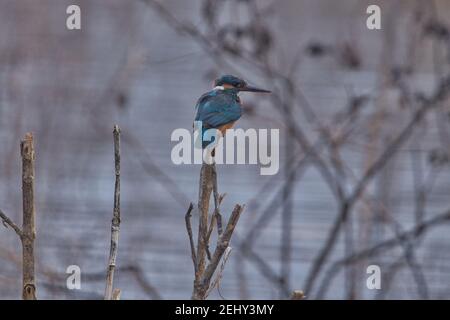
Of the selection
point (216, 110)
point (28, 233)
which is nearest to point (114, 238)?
point (28, 233)

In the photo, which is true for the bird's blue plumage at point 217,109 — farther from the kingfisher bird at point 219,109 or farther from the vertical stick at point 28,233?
the vertical stick at point 28,233

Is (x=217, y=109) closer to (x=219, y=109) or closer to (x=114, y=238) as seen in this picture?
(x=219, y=109)

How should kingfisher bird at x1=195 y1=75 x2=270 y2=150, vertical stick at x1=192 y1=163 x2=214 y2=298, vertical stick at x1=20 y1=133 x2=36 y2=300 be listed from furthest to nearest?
kingfisher bird at x1=195 y1=75 x2=270 y2=150, vertical stick at x1=192 y1=163 x2=214 y2=298, vertical stick at x1=20 y1=133 x2=36 y2=300

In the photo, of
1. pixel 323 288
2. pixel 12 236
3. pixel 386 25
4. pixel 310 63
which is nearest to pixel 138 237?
pixel 12 236

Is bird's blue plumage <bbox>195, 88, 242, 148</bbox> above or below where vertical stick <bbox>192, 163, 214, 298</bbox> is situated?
above

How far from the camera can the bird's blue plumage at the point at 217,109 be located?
1640mm

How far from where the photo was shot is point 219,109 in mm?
1669

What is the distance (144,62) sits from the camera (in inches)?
147

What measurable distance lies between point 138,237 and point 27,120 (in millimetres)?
560

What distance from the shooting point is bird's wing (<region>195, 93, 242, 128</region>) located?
1.64 m

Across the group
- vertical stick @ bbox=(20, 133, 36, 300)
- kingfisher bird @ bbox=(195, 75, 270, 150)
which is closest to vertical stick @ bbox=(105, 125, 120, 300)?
vertical stick @ bbox=(20, 133, 36, 300)

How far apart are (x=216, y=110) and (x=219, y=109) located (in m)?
0.01

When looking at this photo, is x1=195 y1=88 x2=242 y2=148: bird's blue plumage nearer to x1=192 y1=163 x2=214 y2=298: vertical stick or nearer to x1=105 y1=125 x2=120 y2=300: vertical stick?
x1=192 y1=163 x2=214 y2=298: vertical stick
